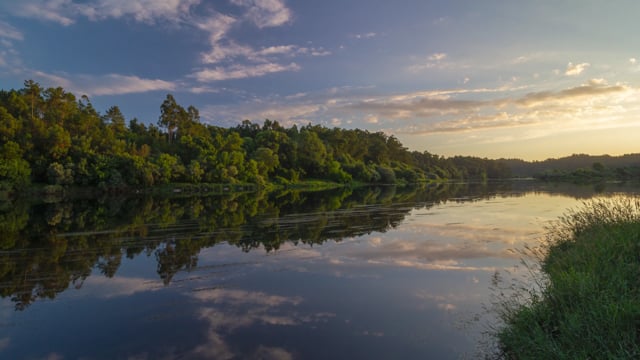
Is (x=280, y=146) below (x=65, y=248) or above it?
above

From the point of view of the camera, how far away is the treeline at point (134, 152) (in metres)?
56.1

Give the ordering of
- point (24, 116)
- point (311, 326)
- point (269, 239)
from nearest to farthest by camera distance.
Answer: point (311, 326) → point (269, 239) → point (24, 116)

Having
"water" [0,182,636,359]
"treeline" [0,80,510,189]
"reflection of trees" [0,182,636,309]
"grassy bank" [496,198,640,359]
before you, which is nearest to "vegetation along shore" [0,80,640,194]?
"treeline" [0,80,510,189]

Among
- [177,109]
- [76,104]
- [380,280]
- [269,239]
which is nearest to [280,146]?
[177,109]

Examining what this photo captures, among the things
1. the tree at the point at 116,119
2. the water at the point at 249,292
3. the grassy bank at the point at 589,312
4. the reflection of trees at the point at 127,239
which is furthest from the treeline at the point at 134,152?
the grassy bank at the point at 589,312

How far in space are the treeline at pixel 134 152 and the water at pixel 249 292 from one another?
44229 mm

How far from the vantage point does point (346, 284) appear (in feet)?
32.9

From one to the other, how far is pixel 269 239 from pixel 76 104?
236 ft

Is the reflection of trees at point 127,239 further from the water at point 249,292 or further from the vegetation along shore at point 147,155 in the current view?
the vegetation along shore at point 147,155

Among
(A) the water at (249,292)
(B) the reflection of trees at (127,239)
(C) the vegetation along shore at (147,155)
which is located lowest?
(A) the water at (249,292)

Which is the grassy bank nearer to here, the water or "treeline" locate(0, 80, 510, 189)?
the water

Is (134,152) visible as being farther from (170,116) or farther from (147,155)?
(170,116)

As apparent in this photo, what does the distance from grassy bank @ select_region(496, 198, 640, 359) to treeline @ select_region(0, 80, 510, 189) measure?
60295 mm

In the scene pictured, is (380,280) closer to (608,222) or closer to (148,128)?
(608,222)
